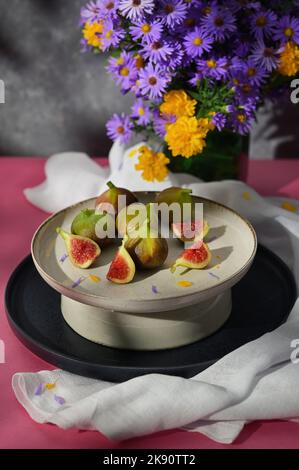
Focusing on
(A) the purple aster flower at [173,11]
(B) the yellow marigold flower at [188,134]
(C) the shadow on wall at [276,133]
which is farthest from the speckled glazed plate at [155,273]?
(C) the shadow on wall at [276,133]

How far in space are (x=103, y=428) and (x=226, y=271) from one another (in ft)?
1.12

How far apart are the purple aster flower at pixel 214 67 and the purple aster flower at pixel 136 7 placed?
149 mm

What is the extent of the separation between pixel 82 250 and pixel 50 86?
91 centimetres

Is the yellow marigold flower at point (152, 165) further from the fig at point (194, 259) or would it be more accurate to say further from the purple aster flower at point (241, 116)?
the fig at point (194, 259)

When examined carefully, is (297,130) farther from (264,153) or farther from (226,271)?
(226,271)

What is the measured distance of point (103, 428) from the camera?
3.34 feet

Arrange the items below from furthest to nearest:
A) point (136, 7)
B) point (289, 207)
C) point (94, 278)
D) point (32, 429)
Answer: point (289, 207), point (136, 7), point (94, 278), point (32, 429)

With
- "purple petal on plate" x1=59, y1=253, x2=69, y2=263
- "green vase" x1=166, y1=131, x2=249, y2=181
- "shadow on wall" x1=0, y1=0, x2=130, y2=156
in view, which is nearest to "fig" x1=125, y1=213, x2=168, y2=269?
"purple petal on plate" x1=59, y1=253, x2=69, y2=263

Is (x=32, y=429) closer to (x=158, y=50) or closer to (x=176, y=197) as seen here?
(x=176, y=197)

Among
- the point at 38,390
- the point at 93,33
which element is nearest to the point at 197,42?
the point at 93,33

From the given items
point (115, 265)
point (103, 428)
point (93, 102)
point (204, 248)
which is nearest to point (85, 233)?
point (115, 265)

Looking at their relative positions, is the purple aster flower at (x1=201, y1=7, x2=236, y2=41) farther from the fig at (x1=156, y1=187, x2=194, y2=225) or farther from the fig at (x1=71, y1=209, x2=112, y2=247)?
the fig at (x1=71, y1=209, x2=112, y2=247)

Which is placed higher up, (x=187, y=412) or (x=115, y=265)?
(x=115, y=265)

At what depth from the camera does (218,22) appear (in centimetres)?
134
